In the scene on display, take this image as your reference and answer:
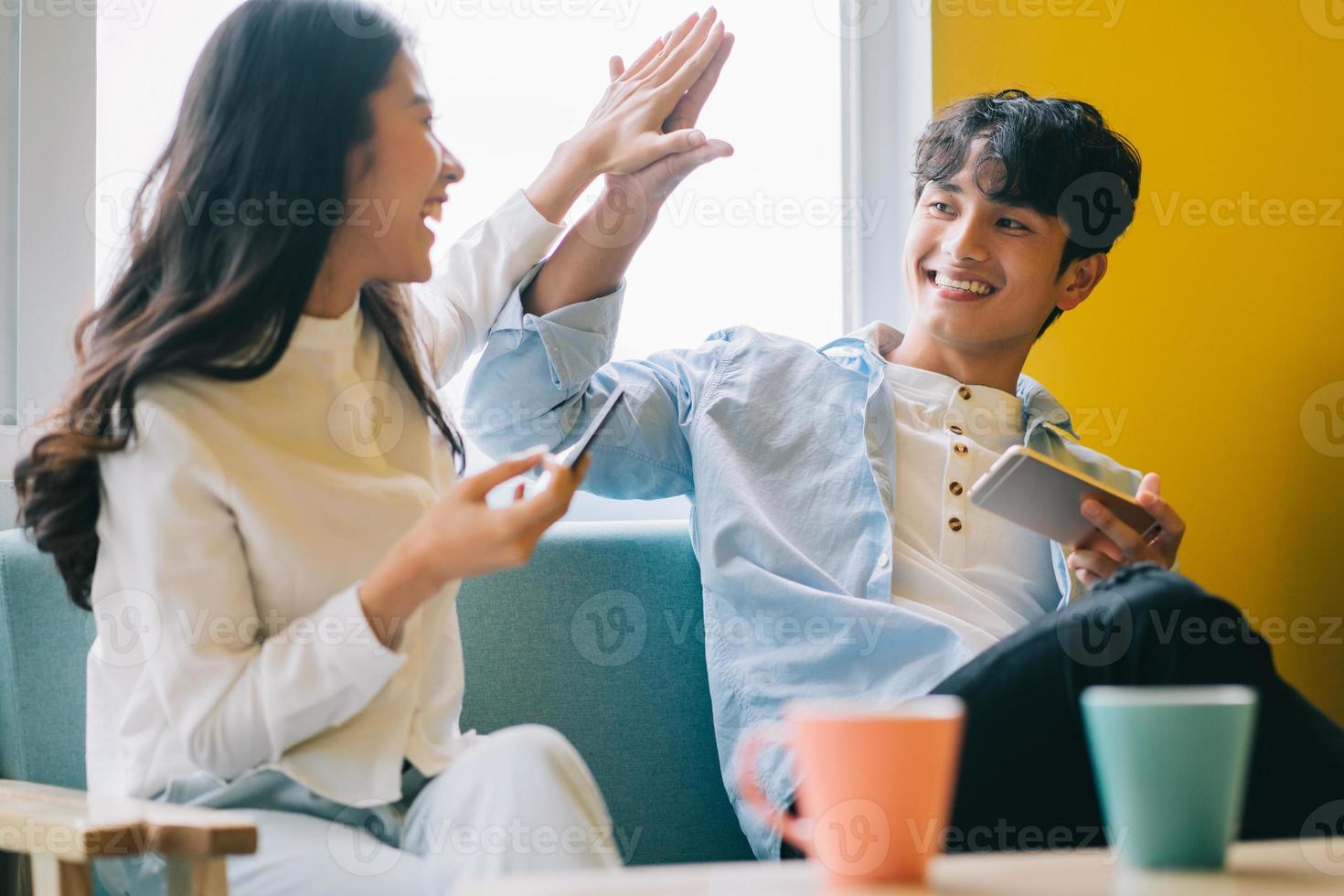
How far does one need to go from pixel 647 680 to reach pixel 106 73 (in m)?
1.05

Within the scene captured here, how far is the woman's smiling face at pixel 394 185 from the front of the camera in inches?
49.1

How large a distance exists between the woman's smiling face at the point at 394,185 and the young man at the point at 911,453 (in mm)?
305

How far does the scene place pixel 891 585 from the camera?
1.61 m

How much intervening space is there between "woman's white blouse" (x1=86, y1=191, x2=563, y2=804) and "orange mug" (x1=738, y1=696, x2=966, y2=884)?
0.45 m

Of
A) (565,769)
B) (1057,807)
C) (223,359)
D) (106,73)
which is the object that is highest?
(106,73)

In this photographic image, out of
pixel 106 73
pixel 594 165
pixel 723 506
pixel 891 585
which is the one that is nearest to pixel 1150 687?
pixel 891 585

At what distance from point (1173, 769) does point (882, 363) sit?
1.12 m

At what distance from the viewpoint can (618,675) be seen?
160cm

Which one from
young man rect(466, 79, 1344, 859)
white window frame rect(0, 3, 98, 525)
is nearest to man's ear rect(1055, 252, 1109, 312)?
young man rect(466, 79, 1344, 859)

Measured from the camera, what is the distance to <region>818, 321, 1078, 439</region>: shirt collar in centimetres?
179

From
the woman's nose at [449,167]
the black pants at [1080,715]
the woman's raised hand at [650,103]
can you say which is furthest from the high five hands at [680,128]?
the black pants at [1080,715]

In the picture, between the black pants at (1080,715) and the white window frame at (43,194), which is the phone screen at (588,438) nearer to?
the black pants at (1080,715)

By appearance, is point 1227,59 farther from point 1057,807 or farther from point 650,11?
point 1057,807

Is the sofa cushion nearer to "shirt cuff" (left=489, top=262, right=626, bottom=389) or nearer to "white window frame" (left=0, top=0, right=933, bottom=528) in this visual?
"shirt cuff" (left=489, top=262, right=626, bottom=389)
